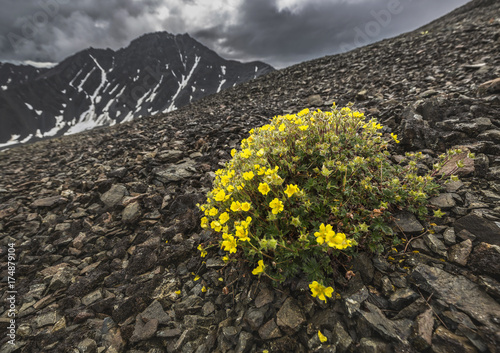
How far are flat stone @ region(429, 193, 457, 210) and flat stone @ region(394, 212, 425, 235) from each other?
38 cm

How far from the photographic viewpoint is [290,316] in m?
2.32

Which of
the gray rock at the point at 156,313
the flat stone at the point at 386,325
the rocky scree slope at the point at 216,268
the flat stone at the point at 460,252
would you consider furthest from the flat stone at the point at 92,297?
the flat stone at the point at 460,252

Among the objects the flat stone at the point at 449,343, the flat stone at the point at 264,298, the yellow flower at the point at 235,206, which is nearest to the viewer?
the flat stone at the point at 449,343

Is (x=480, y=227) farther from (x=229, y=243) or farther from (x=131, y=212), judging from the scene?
(x=131, y=212)

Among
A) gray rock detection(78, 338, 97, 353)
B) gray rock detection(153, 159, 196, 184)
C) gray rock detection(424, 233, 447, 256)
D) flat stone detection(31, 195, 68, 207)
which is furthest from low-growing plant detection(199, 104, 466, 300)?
flat stone detection(31, 195, 68, 207)

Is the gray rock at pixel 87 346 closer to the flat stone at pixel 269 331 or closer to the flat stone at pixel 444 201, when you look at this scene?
the flat stone at pixel 269 331

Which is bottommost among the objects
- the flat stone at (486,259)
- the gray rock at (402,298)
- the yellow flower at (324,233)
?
the gray rock at (402,298)

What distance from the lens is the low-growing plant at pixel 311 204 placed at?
2375mm

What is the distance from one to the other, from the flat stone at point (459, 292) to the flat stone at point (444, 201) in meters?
0.98

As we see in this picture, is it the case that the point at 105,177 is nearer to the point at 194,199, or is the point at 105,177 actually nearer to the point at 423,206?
the point at 194,199

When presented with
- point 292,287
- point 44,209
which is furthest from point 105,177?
point 292,287

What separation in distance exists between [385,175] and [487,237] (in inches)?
47.9

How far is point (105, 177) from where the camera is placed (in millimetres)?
5859

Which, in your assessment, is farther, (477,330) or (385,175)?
(385,175)
